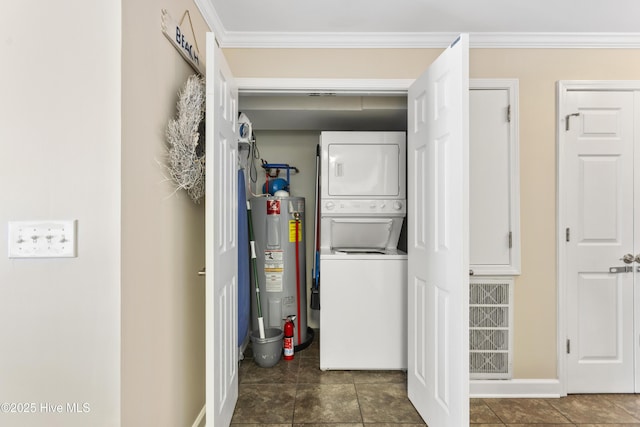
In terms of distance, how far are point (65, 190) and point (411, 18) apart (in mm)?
2078

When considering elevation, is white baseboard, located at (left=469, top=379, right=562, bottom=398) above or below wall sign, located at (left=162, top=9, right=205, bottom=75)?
below

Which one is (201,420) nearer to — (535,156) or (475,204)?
(475,204)

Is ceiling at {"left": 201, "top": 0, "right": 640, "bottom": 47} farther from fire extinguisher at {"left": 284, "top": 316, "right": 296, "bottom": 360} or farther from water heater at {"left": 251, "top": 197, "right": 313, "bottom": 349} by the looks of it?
fire extinguisher at {"left": 284, "top": 316, "right": 296, "bottom": 360}

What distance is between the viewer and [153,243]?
1373 millimetres

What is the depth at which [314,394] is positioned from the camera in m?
2.34

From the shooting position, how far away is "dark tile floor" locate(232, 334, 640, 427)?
2.04 metres

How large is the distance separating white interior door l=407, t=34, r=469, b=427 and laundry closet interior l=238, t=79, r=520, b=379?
334mm

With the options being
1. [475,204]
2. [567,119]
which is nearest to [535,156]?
[567,119]

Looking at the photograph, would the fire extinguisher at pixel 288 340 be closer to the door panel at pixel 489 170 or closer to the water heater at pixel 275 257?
the water heater at pixel 275 257

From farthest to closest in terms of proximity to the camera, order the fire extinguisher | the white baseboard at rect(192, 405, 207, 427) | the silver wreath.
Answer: the fire extinguisher, the white baseboard at rect(192, 405, 207, 427), the silver wreath

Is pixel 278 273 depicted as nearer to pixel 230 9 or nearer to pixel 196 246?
pixel 196 246

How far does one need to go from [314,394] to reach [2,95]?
2307mm

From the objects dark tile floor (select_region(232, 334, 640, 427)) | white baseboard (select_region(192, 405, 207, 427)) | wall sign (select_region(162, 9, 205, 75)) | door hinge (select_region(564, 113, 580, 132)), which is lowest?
dark tile floor (select_region(232, 334, 640, 427))

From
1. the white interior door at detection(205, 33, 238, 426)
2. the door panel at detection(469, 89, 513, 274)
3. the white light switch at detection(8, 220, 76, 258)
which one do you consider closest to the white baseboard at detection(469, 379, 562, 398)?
the door panel at detection(469, 89, 513, 274)
